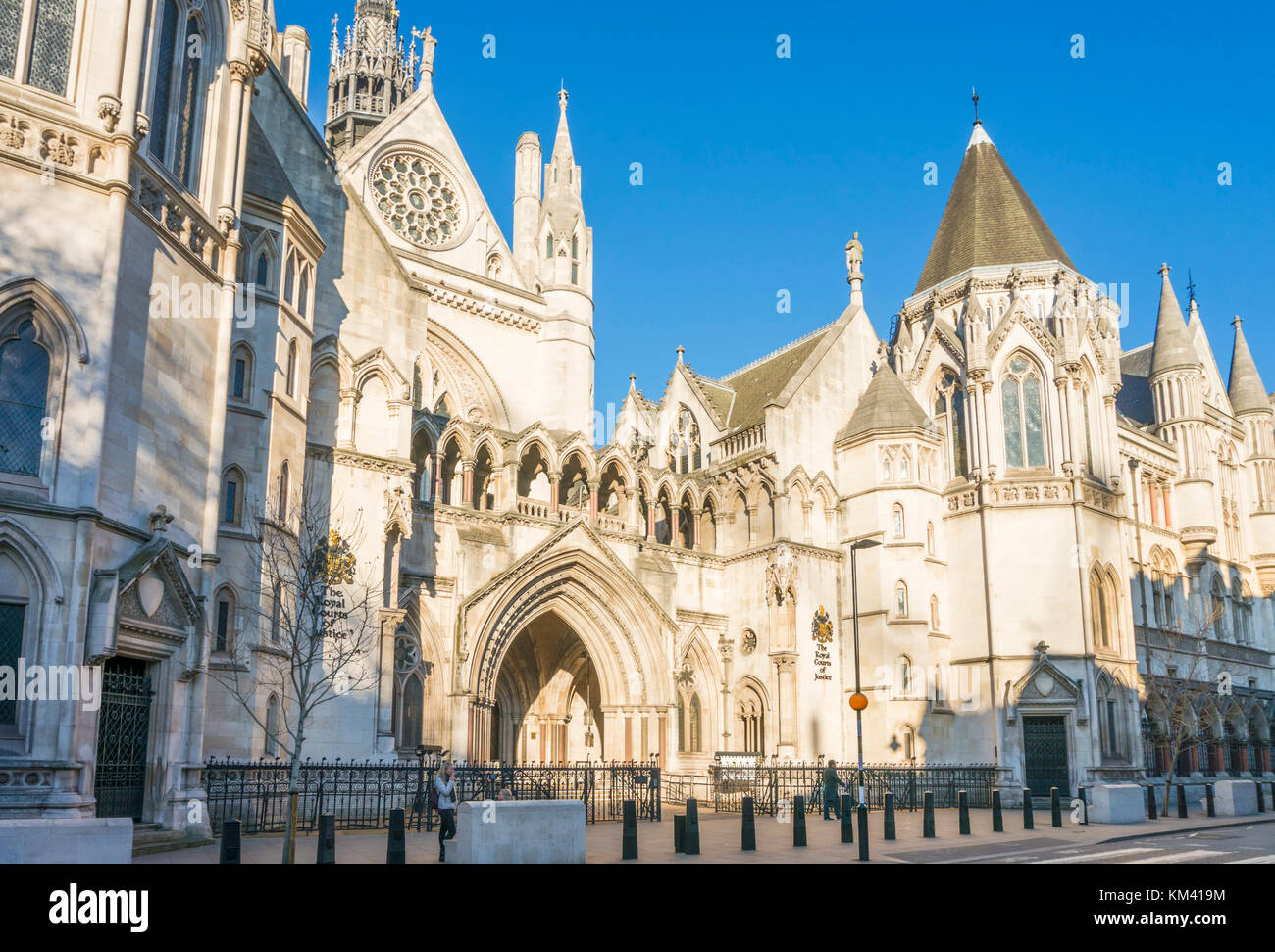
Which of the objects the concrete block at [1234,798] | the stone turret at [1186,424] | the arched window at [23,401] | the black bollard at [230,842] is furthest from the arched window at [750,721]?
the arched window at [23,401]

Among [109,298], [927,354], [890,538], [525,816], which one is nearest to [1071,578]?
[890,538]

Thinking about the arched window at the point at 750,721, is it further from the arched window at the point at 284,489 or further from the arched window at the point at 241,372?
the arched window at the point at 241,372

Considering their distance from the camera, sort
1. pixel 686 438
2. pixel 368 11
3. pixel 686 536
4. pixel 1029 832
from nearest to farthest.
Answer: pixel 1029 832, pixel 686 536, pixel 686 438, pixel 368 11

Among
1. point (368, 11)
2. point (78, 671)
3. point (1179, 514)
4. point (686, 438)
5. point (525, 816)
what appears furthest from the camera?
point (368, 11)

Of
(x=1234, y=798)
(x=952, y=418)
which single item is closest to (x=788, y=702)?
(x=952, y=418)

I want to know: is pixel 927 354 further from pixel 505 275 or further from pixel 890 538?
pixel 505 275

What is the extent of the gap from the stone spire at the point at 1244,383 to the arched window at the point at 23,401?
157ft

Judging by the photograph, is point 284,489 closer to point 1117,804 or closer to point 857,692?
point 857,692

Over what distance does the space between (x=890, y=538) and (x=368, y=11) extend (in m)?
50.5

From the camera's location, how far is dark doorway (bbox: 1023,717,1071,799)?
32.8 meters

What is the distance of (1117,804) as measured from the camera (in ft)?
77.9

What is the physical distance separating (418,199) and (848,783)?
24.0 m

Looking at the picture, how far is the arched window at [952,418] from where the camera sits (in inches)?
1469

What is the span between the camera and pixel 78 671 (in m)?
14.9
